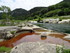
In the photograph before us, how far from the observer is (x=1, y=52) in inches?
526

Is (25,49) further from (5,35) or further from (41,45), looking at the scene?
(5,35)

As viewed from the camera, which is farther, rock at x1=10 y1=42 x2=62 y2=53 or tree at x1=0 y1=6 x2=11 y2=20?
tree at x1=0 y1=6 x2=11 y2=20

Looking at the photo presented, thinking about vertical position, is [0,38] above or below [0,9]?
below

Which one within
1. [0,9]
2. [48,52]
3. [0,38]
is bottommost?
[0,38]

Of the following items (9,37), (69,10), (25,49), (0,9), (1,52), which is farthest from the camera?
(69,10)

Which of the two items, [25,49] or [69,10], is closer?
[25,49]

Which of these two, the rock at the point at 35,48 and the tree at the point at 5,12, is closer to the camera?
the rock at the point at 35,48

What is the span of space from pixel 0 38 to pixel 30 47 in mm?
14983

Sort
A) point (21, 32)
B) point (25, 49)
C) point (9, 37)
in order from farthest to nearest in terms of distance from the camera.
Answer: point (21, 32), point (9, 37), point (25, 49)

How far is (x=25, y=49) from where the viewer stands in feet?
30.9

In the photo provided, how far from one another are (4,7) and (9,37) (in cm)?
3765

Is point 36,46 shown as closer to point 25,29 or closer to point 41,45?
point 41,45

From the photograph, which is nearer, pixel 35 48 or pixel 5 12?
pixel 35 48

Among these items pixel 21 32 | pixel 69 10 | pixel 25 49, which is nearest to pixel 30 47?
pixel 25 49
